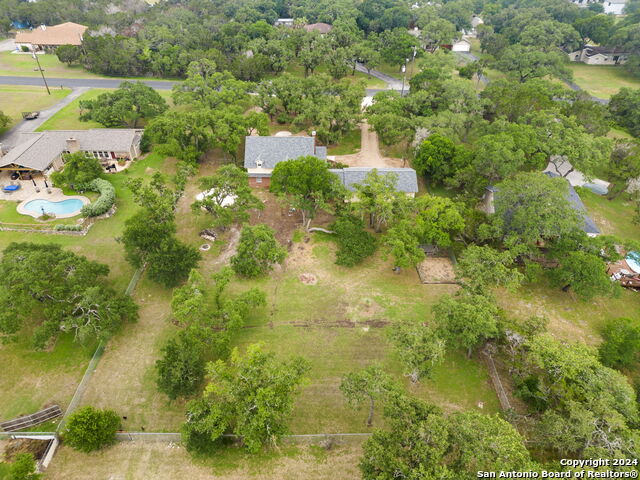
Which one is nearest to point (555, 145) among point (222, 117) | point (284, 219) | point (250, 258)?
point (284, 219)

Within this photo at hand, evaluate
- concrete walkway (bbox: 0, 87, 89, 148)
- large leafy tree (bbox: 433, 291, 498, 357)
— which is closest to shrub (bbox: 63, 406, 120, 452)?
large leafy tree (bbox: 433, 291, 498, 357)

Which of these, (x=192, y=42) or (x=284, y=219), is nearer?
(x=284, y=219)

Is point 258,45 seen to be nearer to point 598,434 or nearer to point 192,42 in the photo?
point 192,42

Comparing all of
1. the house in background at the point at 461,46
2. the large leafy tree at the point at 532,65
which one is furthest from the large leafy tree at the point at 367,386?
the house in background at the point at 461,46

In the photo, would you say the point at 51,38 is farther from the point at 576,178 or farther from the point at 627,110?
the point at 627,110

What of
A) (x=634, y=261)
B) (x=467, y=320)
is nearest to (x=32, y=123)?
(x=467, y=320)

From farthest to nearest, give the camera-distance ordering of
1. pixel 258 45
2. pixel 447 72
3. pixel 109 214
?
1. pixel 258 45
2. pixel 447 72
3. pixel 109 214

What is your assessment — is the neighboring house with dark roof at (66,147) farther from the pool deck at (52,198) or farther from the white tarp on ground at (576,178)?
the white tarp on ground at (576,178)
